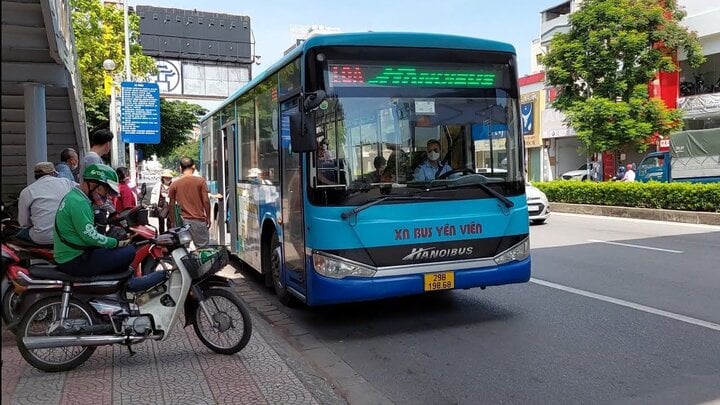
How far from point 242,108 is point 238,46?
47.4 metres

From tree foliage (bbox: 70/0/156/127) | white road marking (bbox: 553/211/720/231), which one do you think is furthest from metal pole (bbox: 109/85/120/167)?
white road marking (bbox: 553/211/720/231)

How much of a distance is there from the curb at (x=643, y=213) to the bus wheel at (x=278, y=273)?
1206cm

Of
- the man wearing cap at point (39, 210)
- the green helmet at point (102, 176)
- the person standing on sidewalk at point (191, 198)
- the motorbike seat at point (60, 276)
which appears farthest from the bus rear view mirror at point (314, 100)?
the person standing on sidewalk at point (191, 198)

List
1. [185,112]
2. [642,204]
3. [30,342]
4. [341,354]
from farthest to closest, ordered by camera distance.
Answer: [185,112], [642,204], [341,354], [30,342]

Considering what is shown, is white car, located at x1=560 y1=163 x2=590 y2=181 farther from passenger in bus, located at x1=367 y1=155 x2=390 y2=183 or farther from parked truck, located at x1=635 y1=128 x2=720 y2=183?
passenger in bus, located at x1=367 y1=155 x2=390 y2=183

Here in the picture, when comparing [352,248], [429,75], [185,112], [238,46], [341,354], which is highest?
[238,46]

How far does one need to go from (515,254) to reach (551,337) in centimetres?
96

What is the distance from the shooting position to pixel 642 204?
688 inches

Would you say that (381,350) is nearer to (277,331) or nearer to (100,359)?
(277,331)

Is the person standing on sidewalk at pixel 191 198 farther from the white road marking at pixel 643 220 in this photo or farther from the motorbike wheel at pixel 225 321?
the white road marking at pixel 643 220

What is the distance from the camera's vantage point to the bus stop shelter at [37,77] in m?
6.95

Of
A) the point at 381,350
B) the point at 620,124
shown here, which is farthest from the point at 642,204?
the point at 381,350

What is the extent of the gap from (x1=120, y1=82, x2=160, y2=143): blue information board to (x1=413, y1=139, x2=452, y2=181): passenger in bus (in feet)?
54.0

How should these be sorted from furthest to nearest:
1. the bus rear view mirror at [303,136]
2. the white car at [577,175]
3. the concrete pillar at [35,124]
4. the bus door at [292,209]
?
the white car at [577,175] → the concrete pillar at [35,124] → the bus door at [292,209] → the bus rear view mirror at [303,136]
